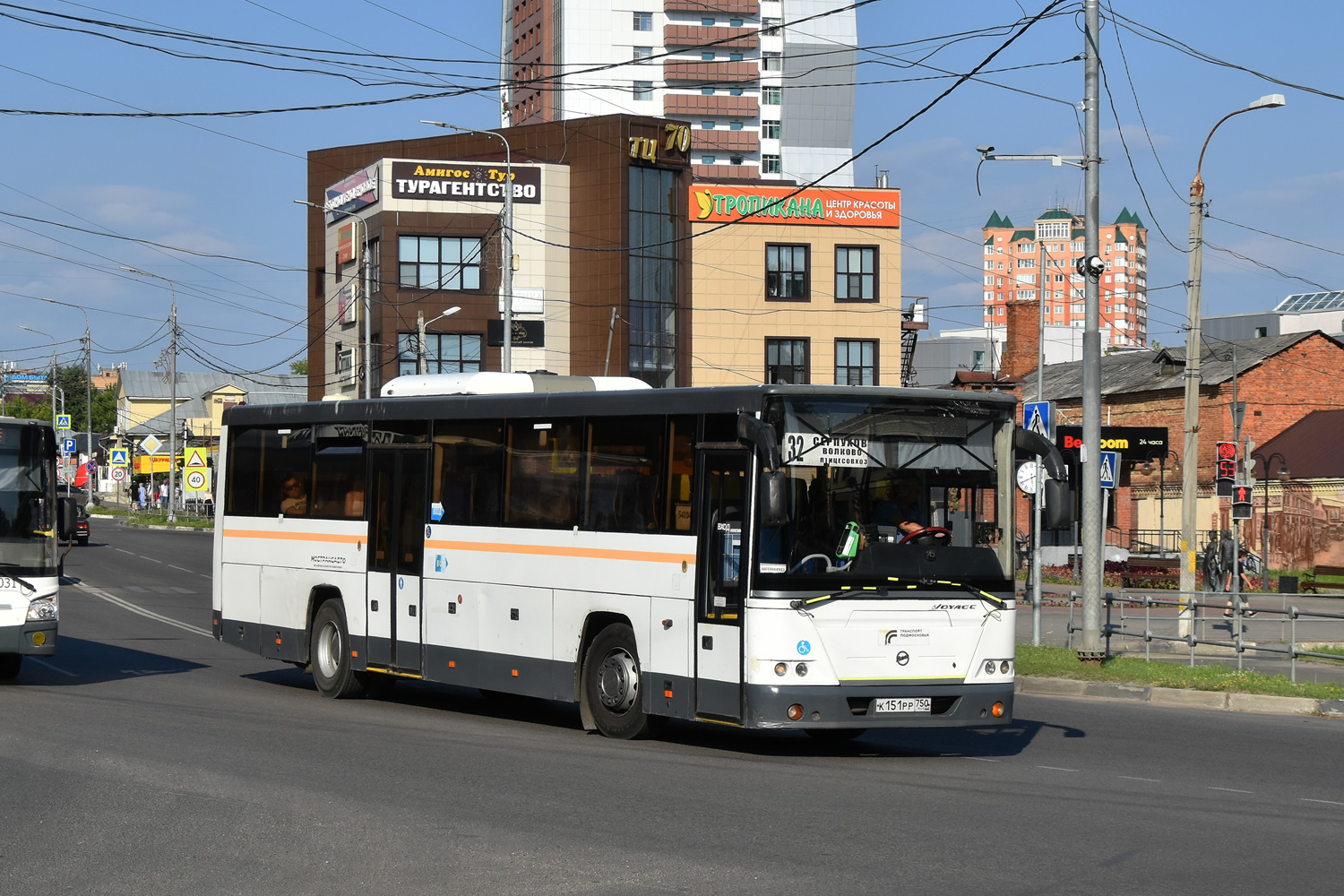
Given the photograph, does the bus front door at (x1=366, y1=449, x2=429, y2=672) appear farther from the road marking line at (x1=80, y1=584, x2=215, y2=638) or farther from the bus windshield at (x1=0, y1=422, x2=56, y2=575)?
the road marking line at (x1=80, y1=584, x2=215, y2=638)

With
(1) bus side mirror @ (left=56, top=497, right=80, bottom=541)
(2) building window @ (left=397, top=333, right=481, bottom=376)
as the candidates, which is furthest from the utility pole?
(2) building window @ (left=397, top=333, right=481, bottom=376)

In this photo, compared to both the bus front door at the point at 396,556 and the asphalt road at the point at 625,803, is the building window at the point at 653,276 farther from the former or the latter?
the asphalt road at the point at 625,803

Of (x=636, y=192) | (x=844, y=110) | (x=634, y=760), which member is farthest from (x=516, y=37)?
(x=634, y=760)

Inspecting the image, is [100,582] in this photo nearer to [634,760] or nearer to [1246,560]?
[634,760]

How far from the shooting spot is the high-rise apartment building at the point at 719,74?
356 feet

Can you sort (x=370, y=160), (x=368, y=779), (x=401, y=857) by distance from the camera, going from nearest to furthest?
(x=401, y=857) < (x=368, y=779) < (x=370, y=160)

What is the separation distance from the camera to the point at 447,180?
193 ft

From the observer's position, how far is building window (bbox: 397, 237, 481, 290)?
58.8 m

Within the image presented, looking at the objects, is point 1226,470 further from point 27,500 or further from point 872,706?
point 27,500

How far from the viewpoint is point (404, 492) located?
50.0 feet

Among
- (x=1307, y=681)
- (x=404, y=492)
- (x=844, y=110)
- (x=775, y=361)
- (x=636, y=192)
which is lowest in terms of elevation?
(x=1307, y=681)

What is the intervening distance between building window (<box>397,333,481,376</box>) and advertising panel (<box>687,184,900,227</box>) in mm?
10465

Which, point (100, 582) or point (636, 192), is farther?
point (636, 192)

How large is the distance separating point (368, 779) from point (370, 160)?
60.0 m
